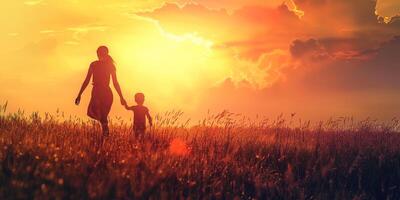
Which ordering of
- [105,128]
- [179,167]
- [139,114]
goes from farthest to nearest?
[139,114]
[105,128]
[179,167]

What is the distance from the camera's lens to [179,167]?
8.58 metres

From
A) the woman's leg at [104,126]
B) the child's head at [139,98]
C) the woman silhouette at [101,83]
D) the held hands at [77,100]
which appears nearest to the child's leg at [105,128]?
the woman's leg at [104,126]

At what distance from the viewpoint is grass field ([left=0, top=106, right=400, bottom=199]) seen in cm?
682

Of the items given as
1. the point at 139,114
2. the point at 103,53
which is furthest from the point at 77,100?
the point at 139,114

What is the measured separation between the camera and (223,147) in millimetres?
11312

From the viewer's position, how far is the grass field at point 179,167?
6.82 metres

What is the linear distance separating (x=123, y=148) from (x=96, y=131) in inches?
68.1

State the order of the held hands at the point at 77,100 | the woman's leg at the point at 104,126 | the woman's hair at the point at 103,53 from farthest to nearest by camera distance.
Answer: the woman's hair at the point at 103,53, the held hands at the point at 77,100, the woman's leg at the point at 104,126

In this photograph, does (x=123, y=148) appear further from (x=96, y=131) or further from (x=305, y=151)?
(x=305, y=151)

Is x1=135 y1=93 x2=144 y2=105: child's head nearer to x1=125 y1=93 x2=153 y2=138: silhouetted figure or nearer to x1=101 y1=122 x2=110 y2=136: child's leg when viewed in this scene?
x1=125 y1=93 x2=153 y2=138: silhouetted figure

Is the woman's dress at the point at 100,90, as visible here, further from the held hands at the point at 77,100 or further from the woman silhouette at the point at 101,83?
the held hands at the point at 77,100

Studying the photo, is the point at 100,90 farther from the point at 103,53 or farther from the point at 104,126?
the point at 104,126

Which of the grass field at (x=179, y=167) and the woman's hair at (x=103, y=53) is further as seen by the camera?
the woman's hair at (x=103, y=53)

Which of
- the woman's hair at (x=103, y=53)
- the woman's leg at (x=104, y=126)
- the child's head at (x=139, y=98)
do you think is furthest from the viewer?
the child's head at (x=139, y=98)
